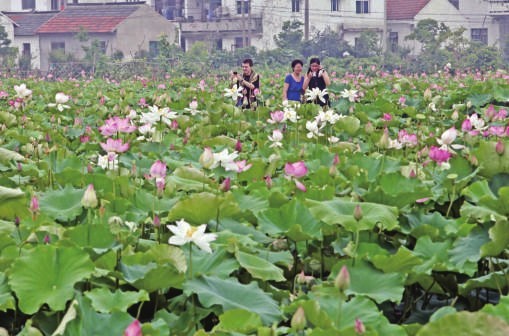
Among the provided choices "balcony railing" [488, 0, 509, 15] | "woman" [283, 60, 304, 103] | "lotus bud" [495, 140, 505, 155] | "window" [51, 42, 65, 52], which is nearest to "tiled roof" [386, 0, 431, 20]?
"balcony railing" [488, 0, 509, 15]

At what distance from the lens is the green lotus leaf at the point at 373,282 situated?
171cm

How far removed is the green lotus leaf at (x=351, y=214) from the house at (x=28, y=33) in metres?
36.0

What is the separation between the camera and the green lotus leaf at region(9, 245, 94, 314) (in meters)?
1.60

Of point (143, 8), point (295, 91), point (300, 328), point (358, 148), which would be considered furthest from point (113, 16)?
point (300, 328)

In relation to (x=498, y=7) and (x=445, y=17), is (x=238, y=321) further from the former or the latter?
(x=498, y=7)

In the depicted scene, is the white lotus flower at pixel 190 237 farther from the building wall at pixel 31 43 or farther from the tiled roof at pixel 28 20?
the tiled roof at pixel 28 20

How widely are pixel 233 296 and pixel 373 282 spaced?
278 mm

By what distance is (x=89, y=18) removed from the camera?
36.5m

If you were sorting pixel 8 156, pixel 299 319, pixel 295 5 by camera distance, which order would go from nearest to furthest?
pixel 299 319 → pixel 8 156 → pixel 295 5

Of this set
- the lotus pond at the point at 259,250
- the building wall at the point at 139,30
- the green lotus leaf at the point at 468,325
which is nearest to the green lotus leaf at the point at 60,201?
the lotus pond at the point at 259,250

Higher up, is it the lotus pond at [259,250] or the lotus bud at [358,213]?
the lotus bud at [358,213]

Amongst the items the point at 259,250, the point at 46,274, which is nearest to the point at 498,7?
the point at 259,250

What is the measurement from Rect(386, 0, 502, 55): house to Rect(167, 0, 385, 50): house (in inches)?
30.3

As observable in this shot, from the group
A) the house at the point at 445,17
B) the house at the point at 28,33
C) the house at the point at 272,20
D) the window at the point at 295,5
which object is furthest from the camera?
the window at the point at 295,5
